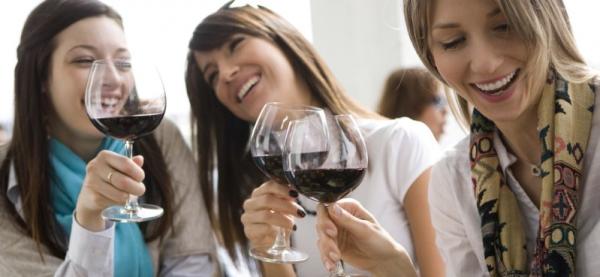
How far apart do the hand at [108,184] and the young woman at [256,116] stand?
398 millimetres

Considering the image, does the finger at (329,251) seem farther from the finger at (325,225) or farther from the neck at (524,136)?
the neck at (524,136)

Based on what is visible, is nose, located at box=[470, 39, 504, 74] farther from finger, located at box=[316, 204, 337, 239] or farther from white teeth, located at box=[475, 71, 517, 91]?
finger, located at box=[316, 204, 337, 239]

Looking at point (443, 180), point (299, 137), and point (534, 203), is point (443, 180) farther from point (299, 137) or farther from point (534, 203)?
point (299, 137)

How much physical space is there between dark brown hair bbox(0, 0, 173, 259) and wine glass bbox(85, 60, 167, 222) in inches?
17.7

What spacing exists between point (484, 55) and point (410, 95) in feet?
6.41

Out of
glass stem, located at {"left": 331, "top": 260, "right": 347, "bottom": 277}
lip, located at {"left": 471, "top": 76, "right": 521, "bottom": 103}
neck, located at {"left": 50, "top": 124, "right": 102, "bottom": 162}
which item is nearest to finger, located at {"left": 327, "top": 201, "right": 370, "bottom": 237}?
glass stem, located at {"left": 331, "top": 260, "right": 347, "bottom": 277}

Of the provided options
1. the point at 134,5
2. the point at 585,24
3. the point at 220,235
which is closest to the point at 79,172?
the point at 220,235

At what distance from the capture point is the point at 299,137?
45.9 inches

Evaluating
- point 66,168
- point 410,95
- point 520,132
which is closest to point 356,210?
point 520,132

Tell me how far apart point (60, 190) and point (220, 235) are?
1.50 ft

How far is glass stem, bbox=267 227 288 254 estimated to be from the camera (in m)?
1.33

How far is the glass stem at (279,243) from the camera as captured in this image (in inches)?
52.2

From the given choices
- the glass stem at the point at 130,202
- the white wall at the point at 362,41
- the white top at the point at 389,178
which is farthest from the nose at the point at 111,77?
the white wall at the point at 362,41

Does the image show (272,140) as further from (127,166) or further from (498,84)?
(498,84)
